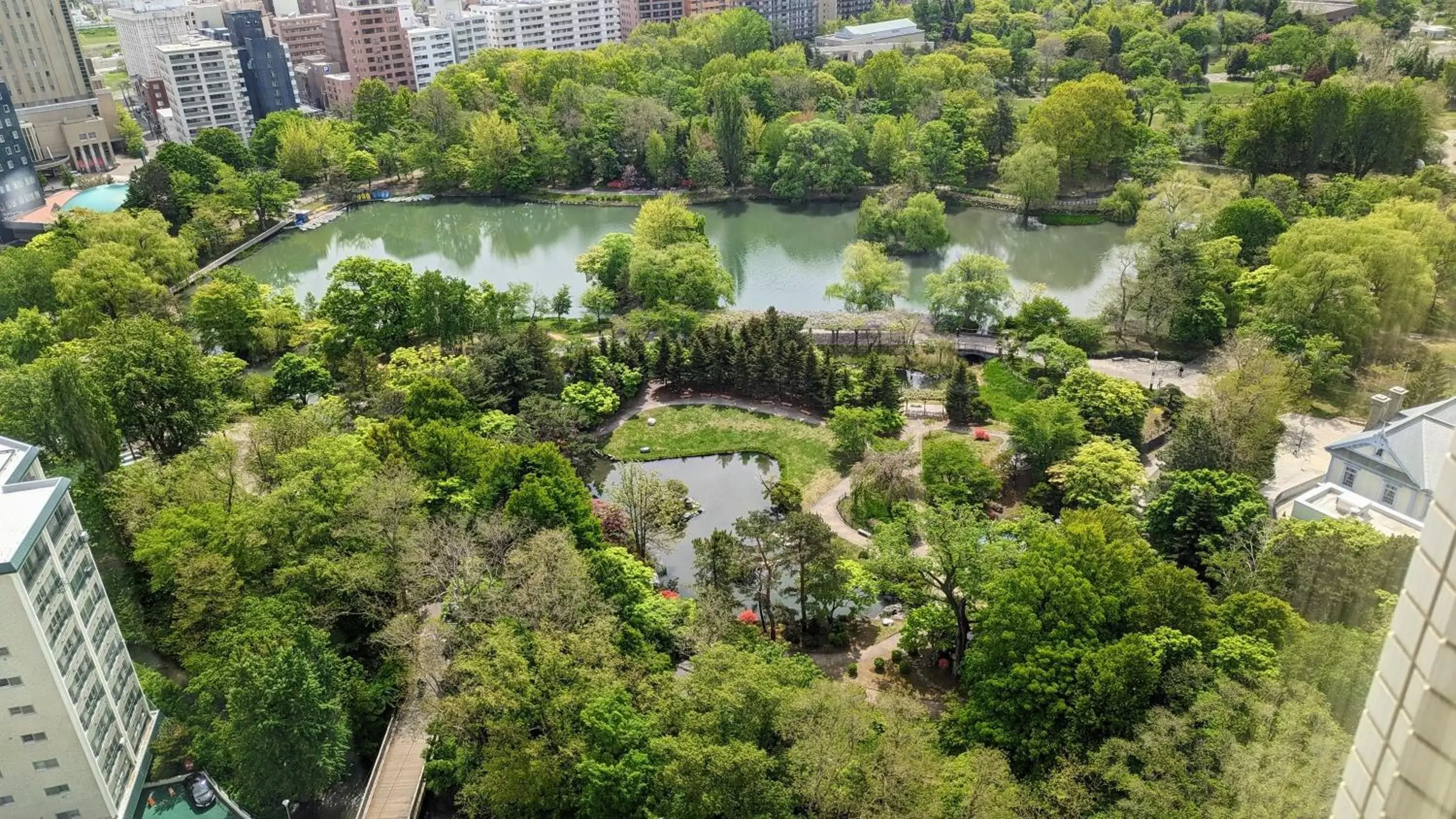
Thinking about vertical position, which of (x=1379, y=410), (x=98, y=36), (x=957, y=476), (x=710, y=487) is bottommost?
(x=710, y=487)

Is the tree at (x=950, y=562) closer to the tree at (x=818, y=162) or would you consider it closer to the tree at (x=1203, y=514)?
the tree at (x=1203, y=514)

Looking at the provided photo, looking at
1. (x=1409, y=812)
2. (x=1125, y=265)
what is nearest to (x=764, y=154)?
(x=1125, y=265)

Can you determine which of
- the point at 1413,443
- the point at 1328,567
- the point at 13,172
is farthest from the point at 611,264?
the point at 13,172

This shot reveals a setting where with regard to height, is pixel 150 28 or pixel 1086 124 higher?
pixel 150 28

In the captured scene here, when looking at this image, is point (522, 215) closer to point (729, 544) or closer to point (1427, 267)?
point (729, 544)

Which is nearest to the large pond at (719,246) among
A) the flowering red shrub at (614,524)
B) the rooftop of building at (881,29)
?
the flowering red shrub at (614,524)

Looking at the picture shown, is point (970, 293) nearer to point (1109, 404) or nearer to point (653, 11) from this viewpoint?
point (1109, 404)
